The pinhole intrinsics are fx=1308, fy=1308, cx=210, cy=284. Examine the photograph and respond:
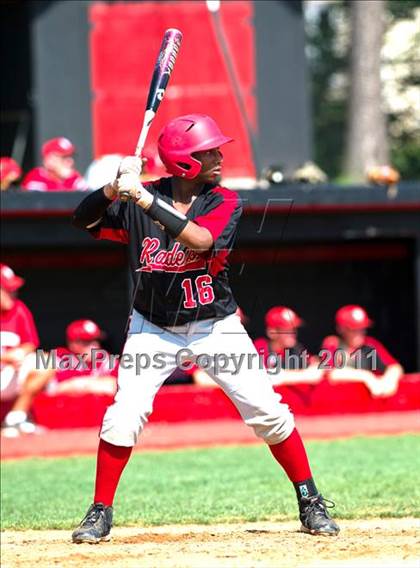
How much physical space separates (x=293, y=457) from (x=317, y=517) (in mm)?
278

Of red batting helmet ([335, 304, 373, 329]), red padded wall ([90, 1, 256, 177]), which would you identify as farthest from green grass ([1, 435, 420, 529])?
red padded wall ([90, 1, 256, 177])

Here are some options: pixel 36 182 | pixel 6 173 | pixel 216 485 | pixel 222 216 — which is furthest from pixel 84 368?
pixel 222 216

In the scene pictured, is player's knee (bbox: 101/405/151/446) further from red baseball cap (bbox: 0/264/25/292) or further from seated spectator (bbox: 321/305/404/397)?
seated spectator (bbox: 321/305/404/397)

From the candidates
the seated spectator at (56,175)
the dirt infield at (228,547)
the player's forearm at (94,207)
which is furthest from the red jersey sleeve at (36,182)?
the player's forearm at (94,207)

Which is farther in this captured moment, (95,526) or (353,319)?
(353,319)

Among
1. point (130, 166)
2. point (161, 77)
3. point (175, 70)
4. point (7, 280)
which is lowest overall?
point (130, 166)

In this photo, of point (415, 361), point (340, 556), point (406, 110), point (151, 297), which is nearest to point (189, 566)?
point (340, 556)

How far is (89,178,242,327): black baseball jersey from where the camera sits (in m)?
5.53

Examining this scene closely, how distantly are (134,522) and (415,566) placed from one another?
1.78m

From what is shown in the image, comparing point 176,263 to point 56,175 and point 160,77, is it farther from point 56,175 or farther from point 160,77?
point 56,175

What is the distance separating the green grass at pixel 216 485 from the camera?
6527 mm

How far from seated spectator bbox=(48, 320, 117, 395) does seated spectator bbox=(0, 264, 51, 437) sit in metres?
0.31

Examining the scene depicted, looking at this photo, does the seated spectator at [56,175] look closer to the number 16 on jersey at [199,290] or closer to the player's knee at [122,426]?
the number 16 on jersey at [199,290]

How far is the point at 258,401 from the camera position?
5.57 metres
